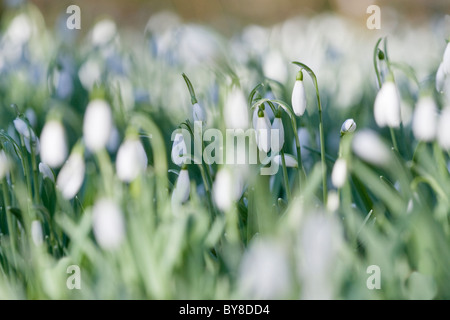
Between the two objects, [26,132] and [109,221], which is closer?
[109,221]

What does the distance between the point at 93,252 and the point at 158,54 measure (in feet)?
4.75

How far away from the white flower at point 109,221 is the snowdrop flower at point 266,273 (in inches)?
7.4

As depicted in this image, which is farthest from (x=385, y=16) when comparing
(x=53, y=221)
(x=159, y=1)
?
(x=53, y=221)

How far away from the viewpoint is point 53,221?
1.16 m

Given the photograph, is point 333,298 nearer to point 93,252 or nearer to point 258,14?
point 93,252

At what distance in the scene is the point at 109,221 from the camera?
88cm

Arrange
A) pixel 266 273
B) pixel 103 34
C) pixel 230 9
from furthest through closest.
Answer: pixel 230 9, pixel 103 34, pixel 266 273

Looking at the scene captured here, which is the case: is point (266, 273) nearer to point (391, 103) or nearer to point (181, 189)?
point (181, 189)

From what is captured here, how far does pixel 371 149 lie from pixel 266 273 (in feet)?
1.63

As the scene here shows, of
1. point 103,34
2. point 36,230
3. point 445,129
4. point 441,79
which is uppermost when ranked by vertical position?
point 103,34

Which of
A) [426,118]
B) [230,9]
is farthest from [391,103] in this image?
[230,9]

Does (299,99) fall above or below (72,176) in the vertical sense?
above

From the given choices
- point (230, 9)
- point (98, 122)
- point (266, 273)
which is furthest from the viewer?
point (230, 9)

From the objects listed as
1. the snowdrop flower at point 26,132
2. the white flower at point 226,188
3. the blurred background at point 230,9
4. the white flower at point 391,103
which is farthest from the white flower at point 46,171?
the blurred background at point 230,9
